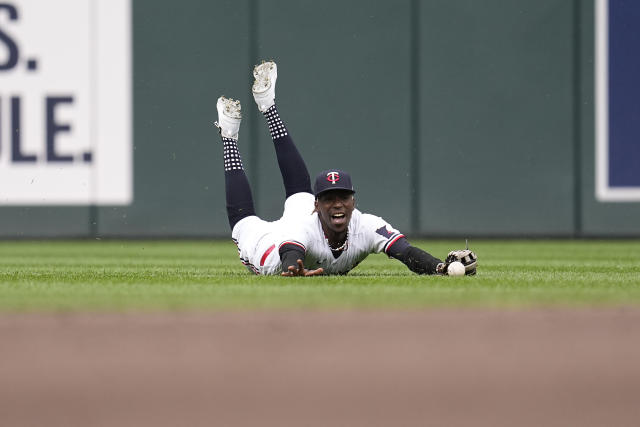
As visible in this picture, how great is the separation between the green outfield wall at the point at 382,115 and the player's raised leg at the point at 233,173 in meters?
3.96

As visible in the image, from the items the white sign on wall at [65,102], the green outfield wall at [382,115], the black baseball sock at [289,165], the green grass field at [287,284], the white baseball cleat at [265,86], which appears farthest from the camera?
the green outfield wall at [382,115]

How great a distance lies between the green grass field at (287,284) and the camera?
4.44m

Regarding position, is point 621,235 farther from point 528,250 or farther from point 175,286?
point 175,286

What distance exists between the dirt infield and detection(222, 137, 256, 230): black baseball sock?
2789 mm

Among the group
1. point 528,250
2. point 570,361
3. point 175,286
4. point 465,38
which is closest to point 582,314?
point 570,361

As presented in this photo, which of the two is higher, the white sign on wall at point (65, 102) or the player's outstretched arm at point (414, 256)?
the white sign on wall at point (65, 102)

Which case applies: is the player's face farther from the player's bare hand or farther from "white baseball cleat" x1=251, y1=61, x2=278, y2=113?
"white baseball cleat" x1=251, y1=61, x2=278, y2=113

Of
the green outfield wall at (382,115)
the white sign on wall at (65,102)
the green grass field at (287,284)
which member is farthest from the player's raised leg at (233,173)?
the white sign on wall at (65,102)

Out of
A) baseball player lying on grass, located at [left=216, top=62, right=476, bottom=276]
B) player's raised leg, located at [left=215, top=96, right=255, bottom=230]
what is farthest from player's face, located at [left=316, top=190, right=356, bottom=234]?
player's raised leg, located at [left=215, top=96, right=255, bottom=230]

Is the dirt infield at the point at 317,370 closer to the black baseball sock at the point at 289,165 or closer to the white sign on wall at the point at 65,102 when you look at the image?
the black baseball sock at the point at 289,165

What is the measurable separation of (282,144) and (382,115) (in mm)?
4471

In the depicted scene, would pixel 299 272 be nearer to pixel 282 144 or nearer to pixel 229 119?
pixel 282 144

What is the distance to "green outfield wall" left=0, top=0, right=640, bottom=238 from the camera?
11.1m

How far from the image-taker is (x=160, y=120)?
11.1 m
